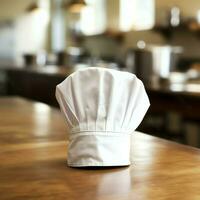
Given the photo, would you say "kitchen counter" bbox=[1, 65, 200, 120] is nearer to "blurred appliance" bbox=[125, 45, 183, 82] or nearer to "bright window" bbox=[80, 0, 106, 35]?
"blurred appliance" bbox=[125, 45, 183, 82]

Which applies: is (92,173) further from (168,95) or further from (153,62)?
(153,62)

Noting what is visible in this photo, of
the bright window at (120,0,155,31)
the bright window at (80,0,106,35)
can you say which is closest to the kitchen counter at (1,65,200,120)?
the bright window at (120,0,155,31)

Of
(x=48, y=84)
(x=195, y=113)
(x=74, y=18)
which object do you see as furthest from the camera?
(x=74, y=18)

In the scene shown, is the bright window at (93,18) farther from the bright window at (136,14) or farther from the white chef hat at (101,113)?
the white chef hat at (101,113)

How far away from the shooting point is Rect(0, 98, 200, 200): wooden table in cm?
84

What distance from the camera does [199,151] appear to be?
1222 millimetres

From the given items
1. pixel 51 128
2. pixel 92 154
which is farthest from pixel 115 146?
pixel 51 128

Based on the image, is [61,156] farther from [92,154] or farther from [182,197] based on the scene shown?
[182,197]

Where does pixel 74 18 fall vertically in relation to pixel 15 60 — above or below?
above

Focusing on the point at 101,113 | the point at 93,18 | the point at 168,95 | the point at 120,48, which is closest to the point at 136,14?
the point at 120,48

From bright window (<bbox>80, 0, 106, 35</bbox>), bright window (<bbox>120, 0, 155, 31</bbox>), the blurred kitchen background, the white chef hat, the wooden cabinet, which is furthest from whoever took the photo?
bright window (<bbox>80, 0, 106, 35</bbox>)

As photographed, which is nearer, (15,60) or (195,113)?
(195,113)

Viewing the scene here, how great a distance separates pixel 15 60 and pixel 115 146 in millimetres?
10497

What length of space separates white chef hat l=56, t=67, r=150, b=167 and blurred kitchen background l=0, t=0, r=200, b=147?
1.83 meters
